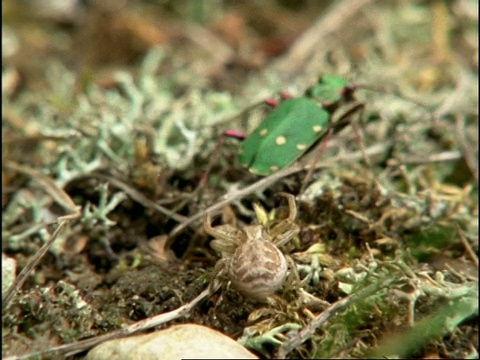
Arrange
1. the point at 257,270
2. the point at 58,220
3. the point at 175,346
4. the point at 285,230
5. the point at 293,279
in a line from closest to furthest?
1. the point at 175,346
2. the point at 257,270
3. the point at 293,279
4. the point at 285,230
5. the point at 58,220

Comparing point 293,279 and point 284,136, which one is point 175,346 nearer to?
point 293,279

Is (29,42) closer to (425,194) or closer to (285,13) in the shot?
(285,13)

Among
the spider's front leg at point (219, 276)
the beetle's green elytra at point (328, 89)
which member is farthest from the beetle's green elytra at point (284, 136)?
the spider's front leg at point (219, 276)

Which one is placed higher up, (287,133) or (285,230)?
(287,133)

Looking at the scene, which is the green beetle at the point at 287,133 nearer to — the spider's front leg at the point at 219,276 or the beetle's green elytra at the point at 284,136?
the beetle's green elytra at the point at 284,136

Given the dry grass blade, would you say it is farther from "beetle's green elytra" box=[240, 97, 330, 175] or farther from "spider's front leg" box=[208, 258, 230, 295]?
"beetle's green elytra" box=[240, 97, 330, 175]

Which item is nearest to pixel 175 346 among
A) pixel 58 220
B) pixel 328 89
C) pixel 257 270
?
pixel 257 270
